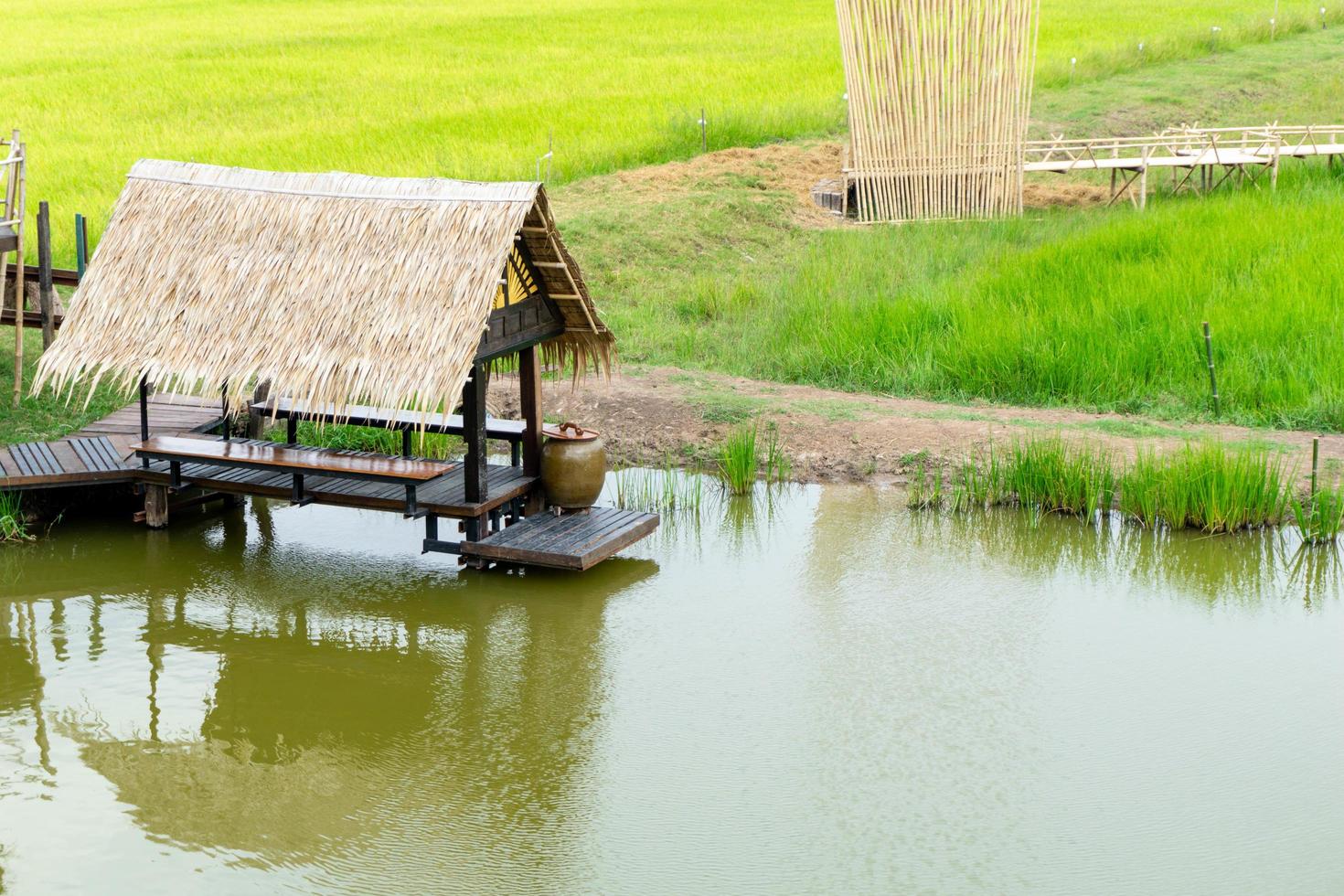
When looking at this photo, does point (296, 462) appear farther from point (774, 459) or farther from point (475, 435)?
point (774, 459)

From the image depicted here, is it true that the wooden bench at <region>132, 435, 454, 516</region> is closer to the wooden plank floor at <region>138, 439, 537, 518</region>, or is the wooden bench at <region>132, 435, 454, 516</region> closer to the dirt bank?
the wooden plank floor at <region>138, 439, 537, 518</region>

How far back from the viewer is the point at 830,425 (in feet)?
31.6

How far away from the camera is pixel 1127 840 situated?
509 centimetres

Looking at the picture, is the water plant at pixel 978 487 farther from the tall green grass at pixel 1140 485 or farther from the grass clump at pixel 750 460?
the grass clump at pixel 750 460

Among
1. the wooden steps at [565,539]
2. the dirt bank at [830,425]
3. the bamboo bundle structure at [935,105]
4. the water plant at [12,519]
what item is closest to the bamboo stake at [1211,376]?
the dirt bank at [830,425]

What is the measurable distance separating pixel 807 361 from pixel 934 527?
283cm

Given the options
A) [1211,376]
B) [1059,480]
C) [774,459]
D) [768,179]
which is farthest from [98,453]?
[768,179]

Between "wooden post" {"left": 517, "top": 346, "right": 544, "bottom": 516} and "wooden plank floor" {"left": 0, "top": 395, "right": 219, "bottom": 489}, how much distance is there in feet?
6.67

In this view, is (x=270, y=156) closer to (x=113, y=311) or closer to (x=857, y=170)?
(x=857, y=170)

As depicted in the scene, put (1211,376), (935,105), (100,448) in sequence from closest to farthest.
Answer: (100,448), (1211,376), (935,105)

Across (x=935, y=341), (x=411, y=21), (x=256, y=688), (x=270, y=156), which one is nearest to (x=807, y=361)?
(x=935, y=341)

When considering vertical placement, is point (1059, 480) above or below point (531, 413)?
below

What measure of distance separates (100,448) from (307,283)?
7.17 feet

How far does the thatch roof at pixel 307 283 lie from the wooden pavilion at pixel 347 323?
10 millimetres
